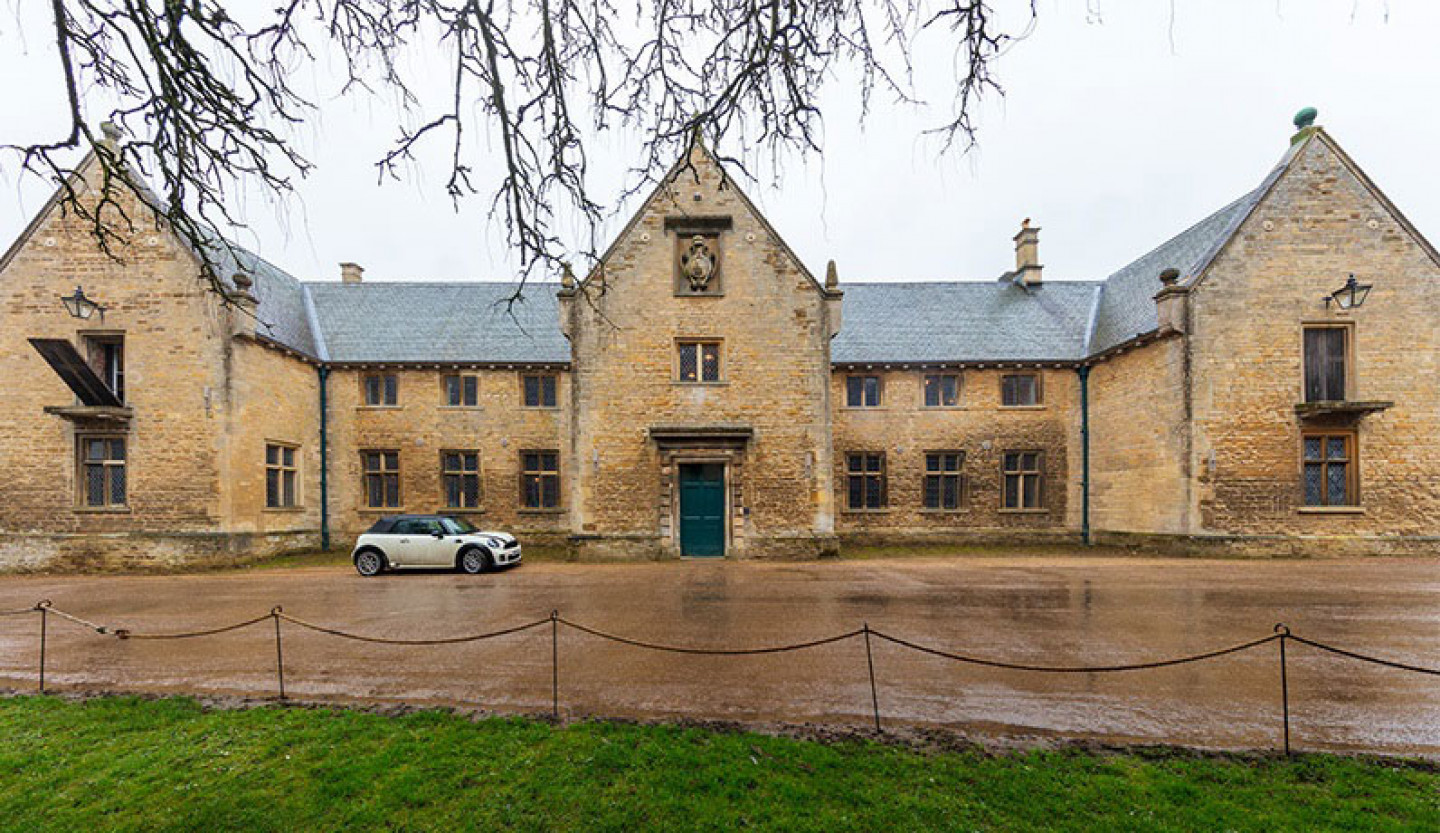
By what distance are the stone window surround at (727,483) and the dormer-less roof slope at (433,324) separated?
6.34 m

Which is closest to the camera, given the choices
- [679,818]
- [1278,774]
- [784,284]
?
[679,818]

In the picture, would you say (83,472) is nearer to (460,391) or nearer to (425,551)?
(460,391)

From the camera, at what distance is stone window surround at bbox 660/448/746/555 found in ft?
52.6

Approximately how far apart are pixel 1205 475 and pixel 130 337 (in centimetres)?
2912

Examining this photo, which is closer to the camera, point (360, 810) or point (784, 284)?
point (360, 810)

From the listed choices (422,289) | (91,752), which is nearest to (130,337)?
(422,289)

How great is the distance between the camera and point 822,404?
53.3 feet

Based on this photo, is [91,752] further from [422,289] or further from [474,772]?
[422,289]

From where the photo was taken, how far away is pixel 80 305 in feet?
49.5

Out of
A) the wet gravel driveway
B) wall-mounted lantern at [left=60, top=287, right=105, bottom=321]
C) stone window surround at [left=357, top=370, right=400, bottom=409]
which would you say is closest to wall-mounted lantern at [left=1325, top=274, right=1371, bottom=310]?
the wet gravel driveway

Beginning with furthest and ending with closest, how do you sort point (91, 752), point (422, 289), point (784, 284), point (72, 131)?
point (422, 289)
point (784, 284)
point (91, 752)
point (72, 131)

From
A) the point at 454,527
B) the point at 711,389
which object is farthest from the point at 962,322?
the point at 454,527

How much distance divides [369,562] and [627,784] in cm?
1257

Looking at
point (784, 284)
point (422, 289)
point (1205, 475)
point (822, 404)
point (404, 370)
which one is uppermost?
point (422, 289)
